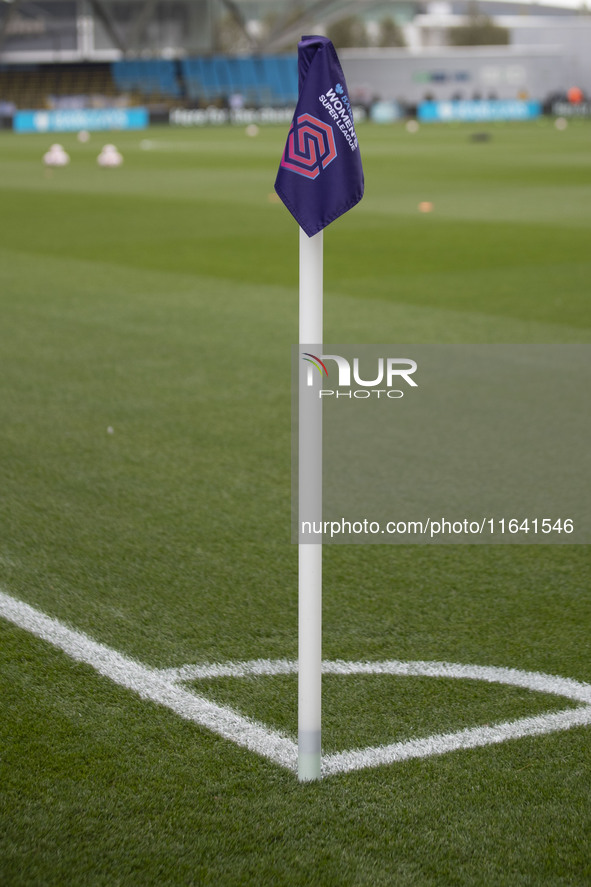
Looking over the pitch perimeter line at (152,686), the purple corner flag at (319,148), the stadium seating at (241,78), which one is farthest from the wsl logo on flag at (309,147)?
the stadium seating at (241,78)

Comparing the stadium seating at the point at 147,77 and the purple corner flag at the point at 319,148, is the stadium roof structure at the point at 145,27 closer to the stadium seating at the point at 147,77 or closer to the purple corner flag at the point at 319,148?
the stadium seating at the point at 147,77

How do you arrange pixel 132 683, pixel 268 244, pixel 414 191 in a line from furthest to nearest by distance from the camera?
1. pixel 414 191
2. pixel 268 244
3. pixel 132 683

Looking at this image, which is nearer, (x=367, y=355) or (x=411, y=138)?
(x=367, y=355)

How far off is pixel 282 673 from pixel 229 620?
18.4 inches

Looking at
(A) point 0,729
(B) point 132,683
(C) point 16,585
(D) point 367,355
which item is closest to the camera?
(A) point 0,729

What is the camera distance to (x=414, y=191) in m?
22.5

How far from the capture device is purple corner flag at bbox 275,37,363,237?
9.21ft

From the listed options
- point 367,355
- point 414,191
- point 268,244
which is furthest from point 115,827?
point 414,191

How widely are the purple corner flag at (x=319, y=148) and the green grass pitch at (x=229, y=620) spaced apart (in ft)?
5.00

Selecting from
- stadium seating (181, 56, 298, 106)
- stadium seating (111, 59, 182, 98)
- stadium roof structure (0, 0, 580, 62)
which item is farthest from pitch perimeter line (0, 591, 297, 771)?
stadium roof structure (0, 0, 580, 62)

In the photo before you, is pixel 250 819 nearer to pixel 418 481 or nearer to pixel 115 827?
pixel 115 827

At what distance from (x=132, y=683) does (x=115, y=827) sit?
847mm

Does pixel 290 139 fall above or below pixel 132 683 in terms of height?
above

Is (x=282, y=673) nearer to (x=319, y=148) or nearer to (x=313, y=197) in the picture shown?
(x=313, y=197)
